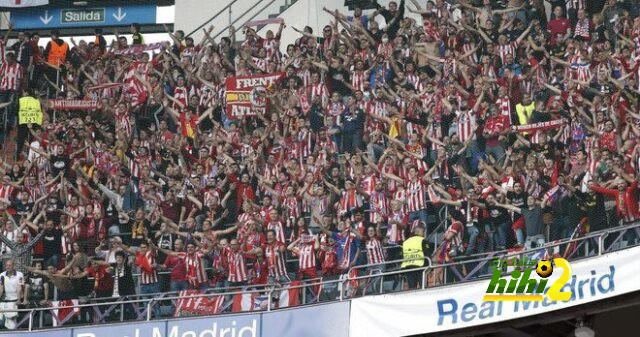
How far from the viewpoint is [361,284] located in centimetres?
1858

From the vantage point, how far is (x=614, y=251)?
642 inches

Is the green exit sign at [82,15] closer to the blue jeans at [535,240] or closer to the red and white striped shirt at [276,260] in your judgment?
the red and white striped shirt at [276,260]

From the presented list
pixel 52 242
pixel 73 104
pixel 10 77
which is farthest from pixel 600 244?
pixel 10 77

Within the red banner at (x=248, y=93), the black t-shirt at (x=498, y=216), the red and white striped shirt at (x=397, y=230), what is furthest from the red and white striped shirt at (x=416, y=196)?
the red banner at (x=248, y=93)

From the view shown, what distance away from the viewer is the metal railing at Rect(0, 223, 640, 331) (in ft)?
54.3

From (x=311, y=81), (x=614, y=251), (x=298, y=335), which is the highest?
(x=311, y=81)

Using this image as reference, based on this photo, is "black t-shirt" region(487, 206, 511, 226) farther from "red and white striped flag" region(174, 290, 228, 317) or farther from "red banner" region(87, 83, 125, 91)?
"red banner" region(87, 83, 125, 91)

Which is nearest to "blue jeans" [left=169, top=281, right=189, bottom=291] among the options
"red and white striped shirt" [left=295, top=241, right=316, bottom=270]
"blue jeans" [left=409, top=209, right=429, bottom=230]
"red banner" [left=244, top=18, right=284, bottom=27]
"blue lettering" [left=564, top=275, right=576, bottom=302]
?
"red and white striped shirt" [left=295, top=241, right=316, bottom=270]

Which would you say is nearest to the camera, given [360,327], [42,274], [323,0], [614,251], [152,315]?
[614,251]

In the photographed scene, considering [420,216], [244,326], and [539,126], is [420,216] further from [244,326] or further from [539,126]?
[244,326]

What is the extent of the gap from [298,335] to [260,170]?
4302mm

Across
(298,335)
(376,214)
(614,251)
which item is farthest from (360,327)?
(614,251)

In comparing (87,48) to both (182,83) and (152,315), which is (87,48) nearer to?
(182,83)

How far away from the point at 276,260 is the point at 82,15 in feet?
43.5
